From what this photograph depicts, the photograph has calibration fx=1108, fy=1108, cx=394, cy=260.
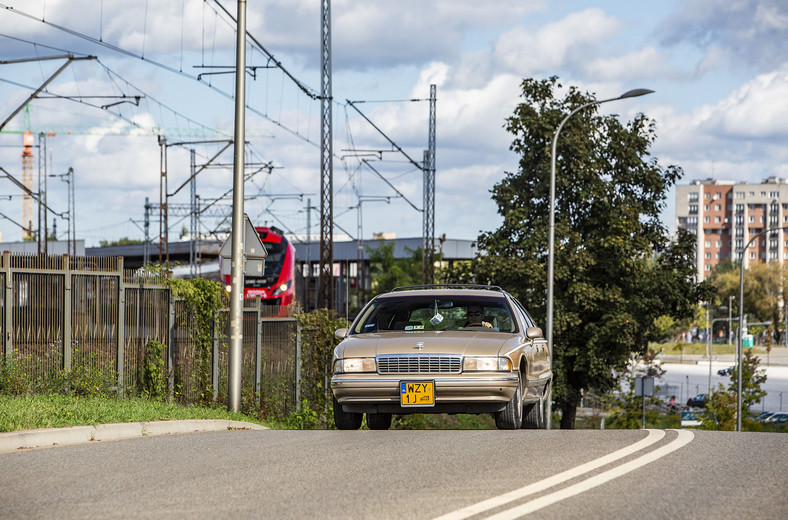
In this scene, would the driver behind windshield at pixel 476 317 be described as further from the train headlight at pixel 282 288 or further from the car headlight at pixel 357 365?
the train headlight at pixel 282 288

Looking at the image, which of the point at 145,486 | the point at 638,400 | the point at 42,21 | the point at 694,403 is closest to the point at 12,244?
the point at 694,403

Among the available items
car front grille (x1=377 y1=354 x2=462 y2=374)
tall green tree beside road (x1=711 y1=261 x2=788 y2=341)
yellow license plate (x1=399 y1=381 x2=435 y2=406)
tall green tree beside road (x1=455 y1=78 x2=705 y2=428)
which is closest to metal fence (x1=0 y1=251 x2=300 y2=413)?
car front grille (x1=377 y1=354 x2=462 y2=374)

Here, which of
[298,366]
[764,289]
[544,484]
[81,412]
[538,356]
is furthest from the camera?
[764,289]

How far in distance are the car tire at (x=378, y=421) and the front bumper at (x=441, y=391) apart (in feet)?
5.06

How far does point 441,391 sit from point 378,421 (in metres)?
2.23

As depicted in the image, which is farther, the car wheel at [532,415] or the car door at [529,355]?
the car wheel at [532,415]

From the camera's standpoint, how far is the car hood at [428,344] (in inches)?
474

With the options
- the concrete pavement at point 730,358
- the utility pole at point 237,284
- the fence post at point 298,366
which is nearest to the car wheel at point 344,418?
the utility pole at point 237,284

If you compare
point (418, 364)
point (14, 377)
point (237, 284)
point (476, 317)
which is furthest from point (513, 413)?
point (14, 377)

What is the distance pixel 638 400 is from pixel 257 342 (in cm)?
2372

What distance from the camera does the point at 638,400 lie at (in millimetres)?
40906

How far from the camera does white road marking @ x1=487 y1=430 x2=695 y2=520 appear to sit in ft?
21.6

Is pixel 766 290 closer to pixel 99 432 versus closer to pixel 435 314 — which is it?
pixel 435 314

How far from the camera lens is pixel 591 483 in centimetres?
767
